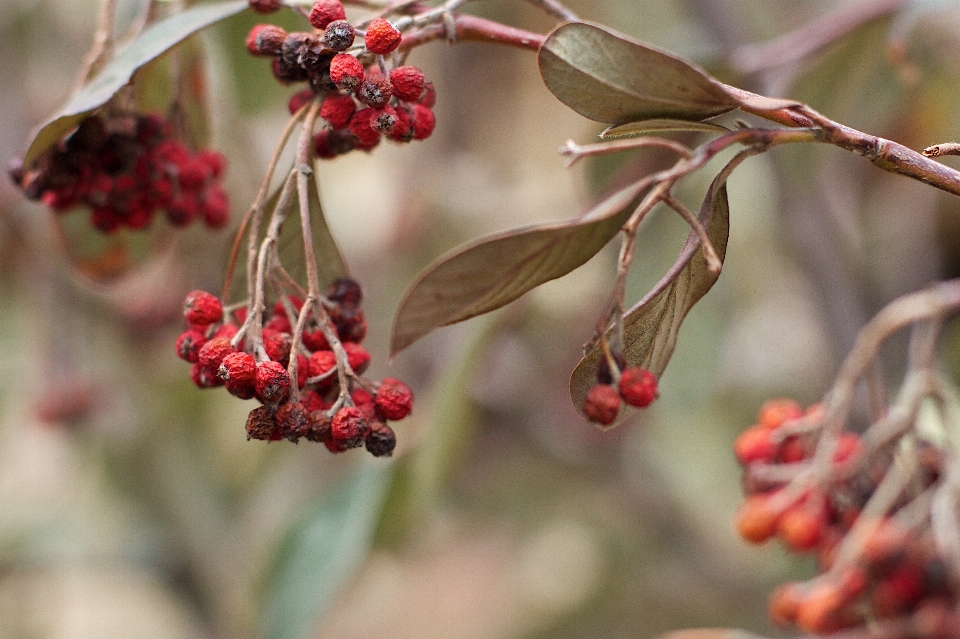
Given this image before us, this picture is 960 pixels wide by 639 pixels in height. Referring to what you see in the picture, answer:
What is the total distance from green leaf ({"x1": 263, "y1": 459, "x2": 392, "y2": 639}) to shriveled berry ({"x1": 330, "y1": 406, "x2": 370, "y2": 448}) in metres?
0.69

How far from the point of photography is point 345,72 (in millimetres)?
655

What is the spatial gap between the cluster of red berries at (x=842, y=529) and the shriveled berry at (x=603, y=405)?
0.48 m

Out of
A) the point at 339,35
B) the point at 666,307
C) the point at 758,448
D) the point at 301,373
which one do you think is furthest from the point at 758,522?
the point at 339,35

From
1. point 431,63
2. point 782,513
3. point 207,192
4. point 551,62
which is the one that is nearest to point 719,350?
point 782,513

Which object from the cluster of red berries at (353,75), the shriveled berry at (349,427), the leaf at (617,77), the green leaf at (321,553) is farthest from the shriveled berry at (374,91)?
the green leaf at (321,553)

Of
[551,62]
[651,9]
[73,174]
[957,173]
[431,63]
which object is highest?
[431,63]

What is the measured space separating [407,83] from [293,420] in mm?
249

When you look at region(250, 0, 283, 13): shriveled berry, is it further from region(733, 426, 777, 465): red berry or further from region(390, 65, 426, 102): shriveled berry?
region(733, 426, 777, 465): red berry

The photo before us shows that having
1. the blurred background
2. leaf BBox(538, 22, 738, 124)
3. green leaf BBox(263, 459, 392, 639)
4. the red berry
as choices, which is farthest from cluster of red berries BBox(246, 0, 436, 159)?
the blurred background

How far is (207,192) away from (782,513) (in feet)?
2.35

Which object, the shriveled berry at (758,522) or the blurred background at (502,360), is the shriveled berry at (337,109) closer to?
the shriveled berry at (758,522)

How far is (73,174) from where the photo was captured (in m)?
0.91

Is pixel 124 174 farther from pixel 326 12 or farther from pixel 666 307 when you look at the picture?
pixel 666 307

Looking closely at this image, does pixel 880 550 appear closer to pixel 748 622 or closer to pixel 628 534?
pixel 748 622
